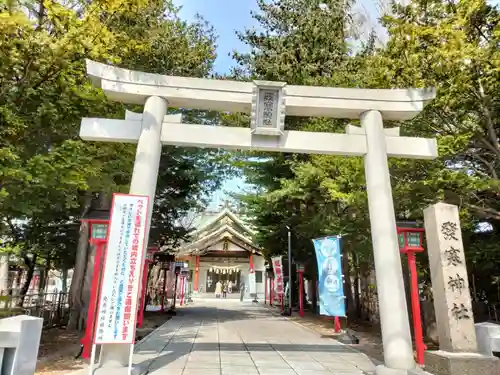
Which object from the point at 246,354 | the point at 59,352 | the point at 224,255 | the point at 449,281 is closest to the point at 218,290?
the point at 224,255

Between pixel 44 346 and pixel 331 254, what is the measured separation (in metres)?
7.83

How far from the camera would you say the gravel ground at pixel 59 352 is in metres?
6.65

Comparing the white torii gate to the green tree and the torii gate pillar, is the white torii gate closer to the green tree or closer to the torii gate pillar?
the torii gate pillar

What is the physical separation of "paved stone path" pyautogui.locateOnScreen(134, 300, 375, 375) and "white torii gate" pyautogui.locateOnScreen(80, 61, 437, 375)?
1.46 meters

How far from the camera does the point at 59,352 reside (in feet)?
27.1

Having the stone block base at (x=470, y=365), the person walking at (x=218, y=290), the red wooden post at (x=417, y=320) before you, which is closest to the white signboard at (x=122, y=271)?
the stone block base at (x=470, y=365)

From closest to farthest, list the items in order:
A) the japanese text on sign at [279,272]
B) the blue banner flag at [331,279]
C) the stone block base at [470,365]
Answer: the stone block base at [470,365] → the blue banner flag at [331,279] → the japanese text on sign at [279,272]

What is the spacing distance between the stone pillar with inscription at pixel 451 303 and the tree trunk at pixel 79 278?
31.4ft

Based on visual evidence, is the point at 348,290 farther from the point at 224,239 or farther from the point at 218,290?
the point at 218,290

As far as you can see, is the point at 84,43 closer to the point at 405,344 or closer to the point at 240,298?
the point at 405,344

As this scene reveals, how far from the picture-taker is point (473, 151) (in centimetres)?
820

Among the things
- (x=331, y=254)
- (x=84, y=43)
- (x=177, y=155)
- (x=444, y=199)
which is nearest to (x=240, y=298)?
(x=177, y=155)

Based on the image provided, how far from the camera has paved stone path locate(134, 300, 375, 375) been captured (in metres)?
6.54

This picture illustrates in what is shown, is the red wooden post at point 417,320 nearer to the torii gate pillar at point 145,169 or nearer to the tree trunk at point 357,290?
the torii gate pillar at point 145,169
